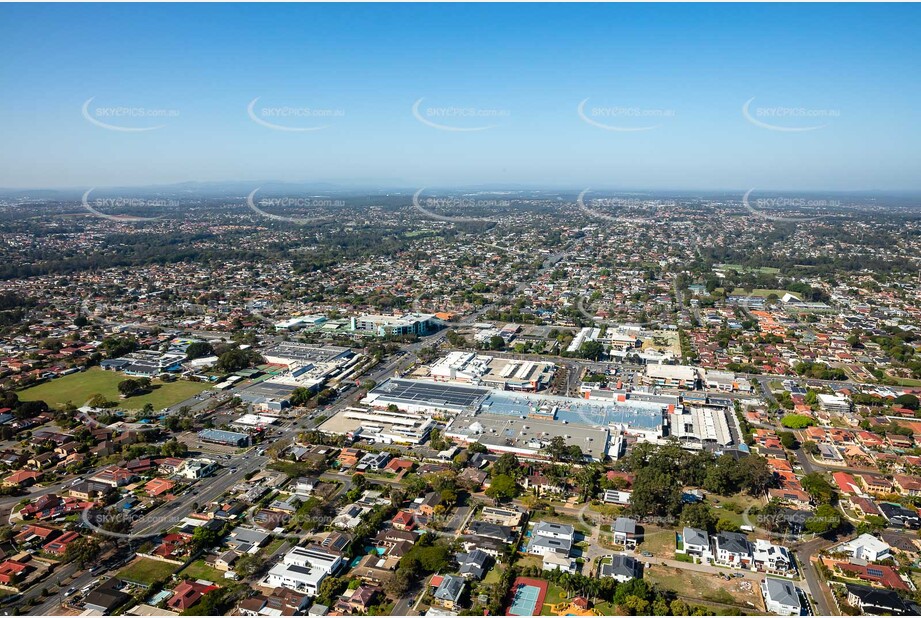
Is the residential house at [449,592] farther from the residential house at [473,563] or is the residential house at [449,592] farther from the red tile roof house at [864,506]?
the red tile roof house at [864,506]

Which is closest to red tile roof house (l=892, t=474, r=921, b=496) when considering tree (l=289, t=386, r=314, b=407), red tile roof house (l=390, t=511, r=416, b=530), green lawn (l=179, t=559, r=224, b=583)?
red tile roof house (l=390, t=511, r=416, b=530)

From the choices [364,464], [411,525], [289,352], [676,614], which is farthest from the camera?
[289,352]

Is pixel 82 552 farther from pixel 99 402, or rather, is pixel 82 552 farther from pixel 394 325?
pixel 394 325

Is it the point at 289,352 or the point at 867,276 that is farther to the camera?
the point at 867,276

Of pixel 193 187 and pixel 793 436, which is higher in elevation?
pixel 193 187

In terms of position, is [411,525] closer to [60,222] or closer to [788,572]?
[788,572]

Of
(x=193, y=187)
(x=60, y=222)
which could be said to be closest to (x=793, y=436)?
(x=60, y=222)

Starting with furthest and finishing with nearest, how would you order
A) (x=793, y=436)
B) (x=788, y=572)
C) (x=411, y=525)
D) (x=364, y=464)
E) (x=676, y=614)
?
(x=793, y=436) < (x=364, y=464) < (x=411, y=525) < (x=788, y=572) < (x=676, y=614)
